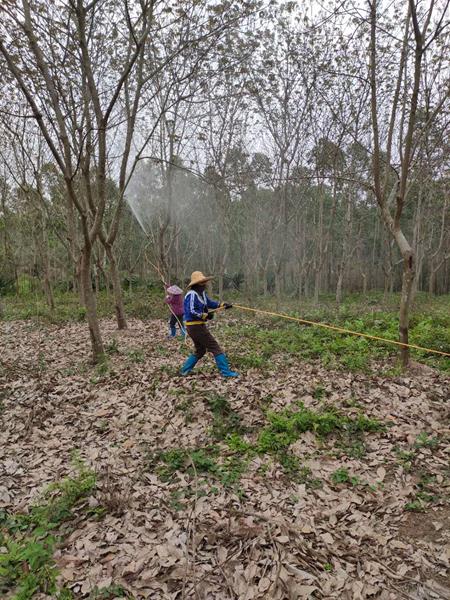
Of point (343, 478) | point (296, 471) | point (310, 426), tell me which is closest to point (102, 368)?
point (310, 426)

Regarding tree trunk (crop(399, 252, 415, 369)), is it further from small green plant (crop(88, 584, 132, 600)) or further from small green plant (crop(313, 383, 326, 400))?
small green plant (crop(88, 584, 132, 600))

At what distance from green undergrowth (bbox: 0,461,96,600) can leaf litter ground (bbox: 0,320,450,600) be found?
0.41 ft

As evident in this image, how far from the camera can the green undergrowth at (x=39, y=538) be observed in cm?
280

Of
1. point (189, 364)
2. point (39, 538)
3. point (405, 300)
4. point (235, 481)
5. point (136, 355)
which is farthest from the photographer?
point (136, 355)

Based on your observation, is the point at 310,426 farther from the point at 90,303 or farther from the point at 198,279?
the point at 90,303

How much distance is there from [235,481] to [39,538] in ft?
6.47

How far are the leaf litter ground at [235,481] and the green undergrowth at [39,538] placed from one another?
0.41ft

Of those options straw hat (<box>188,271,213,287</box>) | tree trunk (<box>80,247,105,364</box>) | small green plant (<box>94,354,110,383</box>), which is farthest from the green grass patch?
tree trunk (<box>80,247,105,364</box>)

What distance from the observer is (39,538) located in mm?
3320

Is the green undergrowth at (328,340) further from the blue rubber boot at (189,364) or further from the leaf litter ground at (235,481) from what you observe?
the blue rubber boot at (189,364)

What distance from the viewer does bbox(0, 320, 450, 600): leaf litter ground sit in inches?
115

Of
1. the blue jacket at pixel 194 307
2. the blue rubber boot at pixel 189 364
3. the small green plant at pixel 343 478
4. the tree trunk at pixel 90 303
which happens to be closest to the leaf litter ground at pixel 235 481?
the small green plant at pixel 343 478

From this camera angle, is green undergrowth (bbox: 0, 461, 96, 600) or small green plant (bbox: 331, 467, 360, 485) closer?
green undergrowth (bbox: 0, 461, 96, 600)

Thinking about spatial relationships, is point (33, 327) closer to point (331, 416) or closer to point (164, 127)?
point (164, 127)
